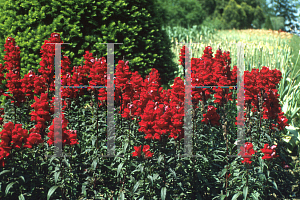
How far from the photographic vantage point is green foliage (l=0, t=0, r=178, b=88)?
18.2ft

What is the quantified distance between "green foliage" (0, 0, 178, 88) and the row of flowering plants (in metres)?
1.16

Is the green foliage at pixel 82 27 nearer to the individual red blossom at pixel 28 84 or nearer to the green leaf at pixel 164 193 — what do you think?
the individual red blossom at pixel 28 84

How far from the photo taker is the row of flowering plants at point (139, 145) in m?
3.03

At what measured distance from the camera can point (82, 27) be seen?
565cm

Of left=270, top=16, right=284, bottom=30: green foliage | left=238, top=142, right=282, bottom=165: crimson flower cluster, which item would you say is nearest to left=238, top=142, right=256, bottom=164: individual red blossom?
left=238, top=142, right=282, bottom=165: crimson flower cluster

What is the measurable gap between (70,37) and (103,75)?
2238 millimetres

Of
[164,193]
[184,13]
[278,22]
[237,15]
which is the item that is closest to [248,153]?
[164,193]

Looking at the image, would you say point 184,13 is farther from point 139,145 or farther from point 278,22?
point 139,145

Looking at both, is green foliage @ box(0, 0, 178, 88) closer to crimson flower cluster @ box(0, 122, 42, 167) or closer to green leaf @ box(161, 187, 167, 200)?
crimson flower cluster @ box(0, 122, 42, 167)

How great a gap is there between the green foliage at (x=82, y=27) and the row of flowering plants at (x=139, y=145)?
116 cm

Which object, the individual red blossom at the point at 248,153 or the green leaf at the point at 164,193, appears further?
the individual red blossom at the point at 248,153

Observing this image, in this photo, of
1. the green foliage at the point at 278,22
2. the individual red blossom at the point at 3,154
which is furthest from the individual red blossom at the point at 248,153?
the green foliage at the point at 278,22

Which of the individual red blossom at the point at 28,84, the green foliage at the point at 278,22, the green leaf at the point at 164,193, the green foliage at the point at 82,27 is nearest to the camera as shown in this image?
the green leaf at the point at 164,193

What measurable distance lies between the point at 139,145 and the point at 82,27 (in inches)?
119
